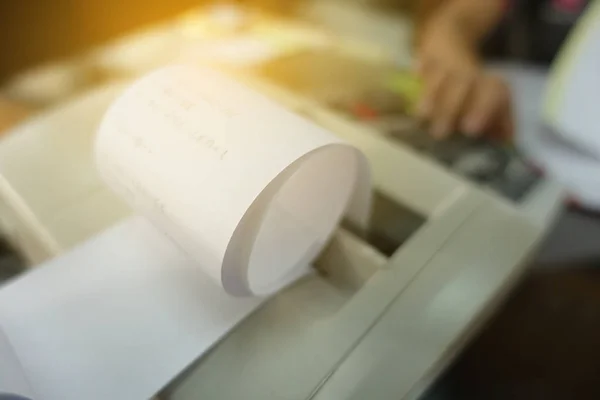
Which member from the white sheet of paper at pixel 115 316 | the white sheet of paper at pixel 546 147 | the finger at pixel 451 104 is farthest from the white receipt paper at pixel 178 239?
the white sheet of paper at pixel 546 147

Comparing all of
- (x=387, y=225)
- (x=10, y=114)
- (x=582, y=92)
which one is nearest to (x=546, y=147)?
(x=582, y=92)

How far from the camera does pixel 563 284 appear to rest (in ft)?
2.04

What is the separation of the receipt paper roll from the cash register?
0.13ft

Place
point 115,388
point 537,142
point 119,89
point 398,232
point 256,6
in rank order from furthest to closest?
point 256,6 → point 537,142 → point 119,89 → point 398,232 → point 115,388

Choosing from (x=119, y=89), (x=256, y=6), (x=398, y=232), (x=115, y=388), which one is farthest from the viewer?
(x=256, y=6)

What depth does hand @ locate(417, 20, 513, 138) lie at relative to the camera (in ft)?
2.00

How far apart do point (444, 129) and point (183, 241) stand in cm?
34

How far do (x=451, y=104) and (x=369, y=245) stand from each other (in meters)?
0.25

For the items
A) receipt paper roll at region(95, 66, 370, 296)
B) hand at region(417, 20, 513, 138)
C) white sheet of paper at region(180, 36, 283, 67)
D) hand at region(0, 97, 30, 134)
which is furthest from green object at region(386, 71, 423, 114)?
hand at region(0, 97, 30, 134)

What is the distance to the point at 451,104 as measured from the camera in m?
0.63

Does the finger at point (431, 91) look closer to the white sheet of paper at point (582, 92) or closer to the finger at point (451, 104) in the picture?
the finger at point (451, 104)

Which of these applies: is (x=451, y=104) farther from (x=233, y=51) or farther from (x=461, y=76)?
(x=233, y=51)

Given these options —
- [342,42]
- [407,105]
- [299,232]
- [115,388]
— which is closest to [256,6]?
[342,42]

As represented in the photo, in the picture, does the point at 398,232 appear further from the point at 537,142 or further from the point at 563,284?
the point at 537,142
